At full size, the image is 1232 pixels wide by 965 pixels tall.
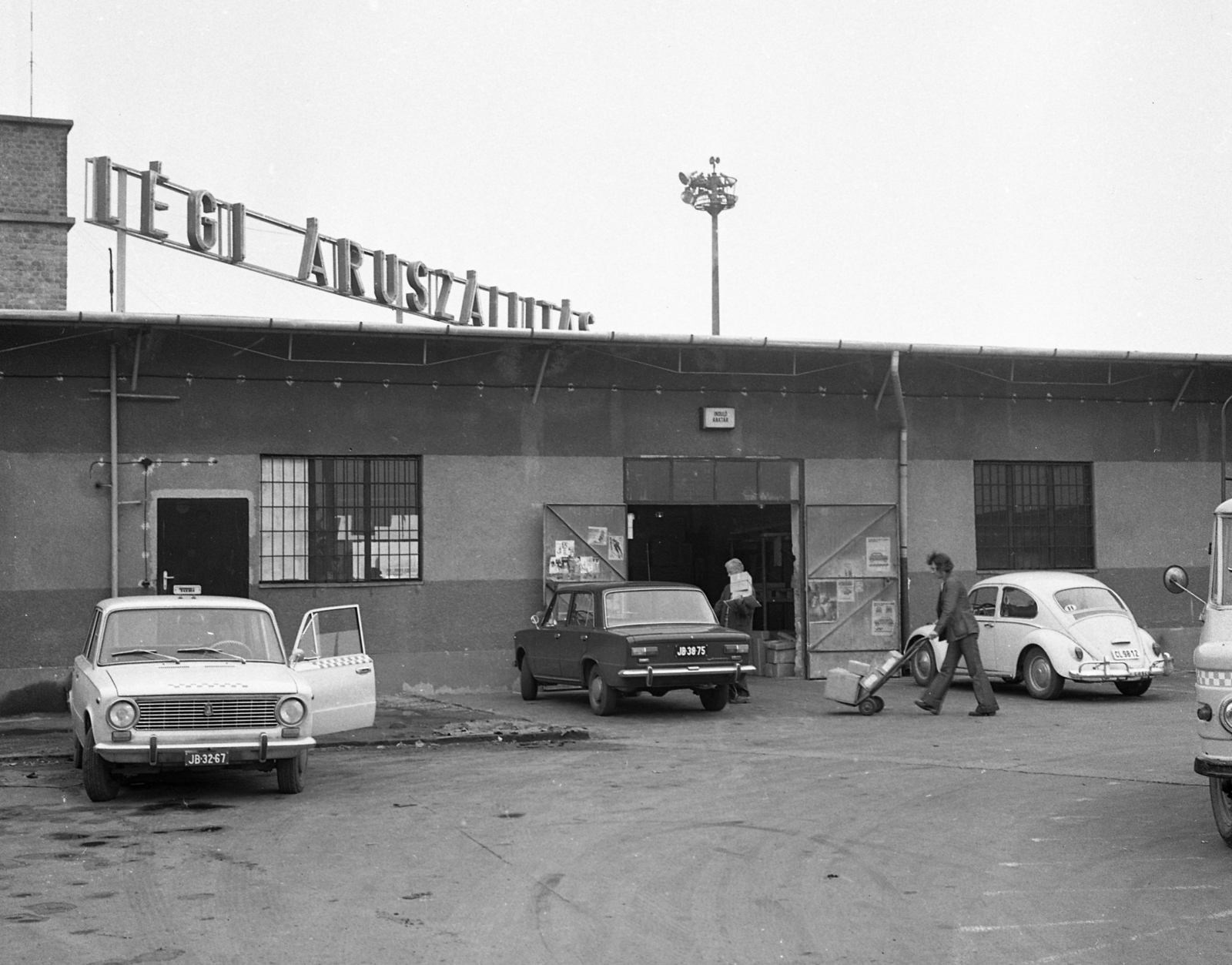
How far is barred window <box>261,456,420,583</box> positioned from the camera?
18.8 m

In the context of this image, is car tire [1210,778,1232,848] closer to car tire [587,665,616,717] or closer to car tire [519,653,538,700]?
car tire [587,665,616,717]

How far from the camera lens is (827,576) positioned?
20750 mm

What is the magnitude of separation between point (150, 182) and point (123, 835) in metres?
13.8

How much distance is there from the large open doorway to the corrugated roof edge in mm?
2676

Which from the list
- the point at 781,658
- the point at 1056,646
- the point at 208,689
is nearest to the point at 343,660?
the point at 208,689

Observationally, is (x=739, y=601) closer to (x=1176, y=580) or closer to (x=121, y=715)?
(x=1176, y=580)

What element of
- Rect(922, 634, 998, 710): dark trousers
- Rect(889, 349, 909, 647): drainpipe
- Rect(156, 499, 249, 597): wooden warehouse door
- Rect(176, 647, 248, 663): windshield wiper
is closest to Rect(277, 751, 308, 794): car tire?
Rect(176, 647, 248, 663): windshield wiper

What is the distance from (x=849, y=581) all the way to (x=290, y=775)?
1172 cm

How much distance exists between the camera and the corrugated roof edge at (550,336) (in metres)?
17.0

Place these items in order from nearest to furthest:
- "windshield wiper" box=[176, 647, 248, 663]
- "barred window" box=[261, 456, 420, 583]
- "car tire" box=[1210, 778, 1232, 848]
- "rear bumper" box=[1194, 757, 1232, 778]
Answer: "rear bumper" box=[1194, 757, 1232, 778]
"car tire" box=[1210, 778, 1232, 848]
"windshield wiper" box=[176, 647, 248, 663]
"barred window" box=[261, 456, 420, 583]

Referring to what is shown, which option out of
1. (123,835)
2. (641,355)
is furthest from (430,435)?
(123,835)

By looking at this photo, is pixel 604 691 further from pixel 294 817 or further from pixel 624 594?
pixel 294 817

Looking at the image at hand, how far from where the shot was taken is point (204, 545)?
1836 centimetres

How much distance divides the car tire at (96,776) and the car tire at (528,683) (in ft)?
26.7
